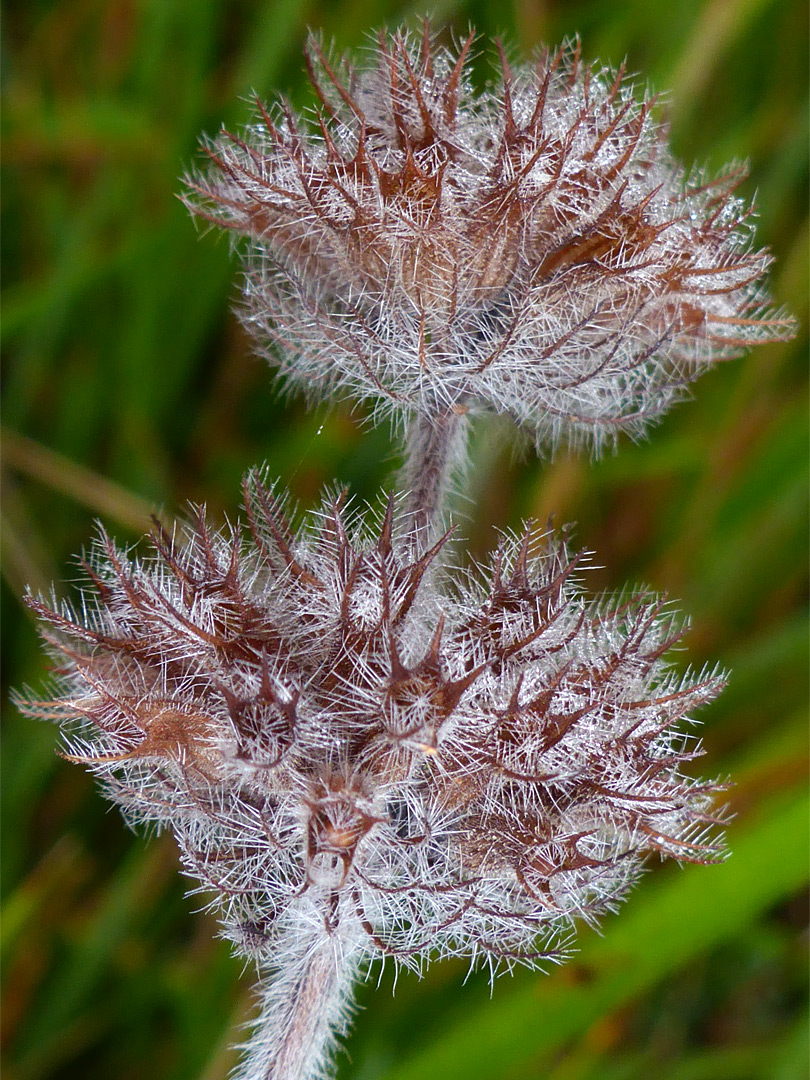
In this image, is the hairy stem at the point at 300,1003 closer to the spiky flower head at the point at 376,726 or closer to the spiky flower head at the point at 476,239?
the spiky flower head at the point at 376,726

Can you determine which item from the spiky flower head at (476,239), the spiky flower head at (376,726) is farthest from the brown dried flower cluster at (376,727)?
the spiky flower head at (476,239)

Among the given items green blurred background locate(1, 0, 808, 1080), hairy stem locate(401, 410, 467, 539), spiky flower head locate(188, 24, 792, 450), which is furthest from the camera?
green blurred background locate(1, 0, 808, 1080)

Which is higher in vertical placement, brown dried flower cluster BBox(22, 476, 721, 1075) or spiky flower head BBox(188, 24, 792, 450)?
spiky flower head BBox(188, 24, 792, 450)

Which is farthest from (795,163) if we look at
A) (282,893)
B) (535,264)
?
(282,893)

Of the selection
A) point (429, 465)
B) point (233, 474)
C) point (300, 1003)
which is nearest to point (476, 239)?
point (429, 465)

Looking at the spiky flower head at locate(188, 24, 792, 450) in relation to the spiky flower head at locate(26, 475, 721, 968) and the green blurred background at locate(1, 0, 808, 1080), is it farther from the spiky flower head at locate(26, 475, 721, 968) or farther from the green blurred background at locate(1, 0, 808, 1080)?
the green blurred background at locate(1, 0, 808, 1080)

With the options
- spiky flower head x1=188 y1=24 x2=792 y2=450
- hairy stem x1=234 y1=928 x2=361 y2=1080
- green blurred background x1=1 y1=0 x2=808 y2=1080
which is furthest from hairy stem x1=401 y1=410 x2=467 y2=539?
green blurred background x1=1 y1=0 x2=808 y2=1080
